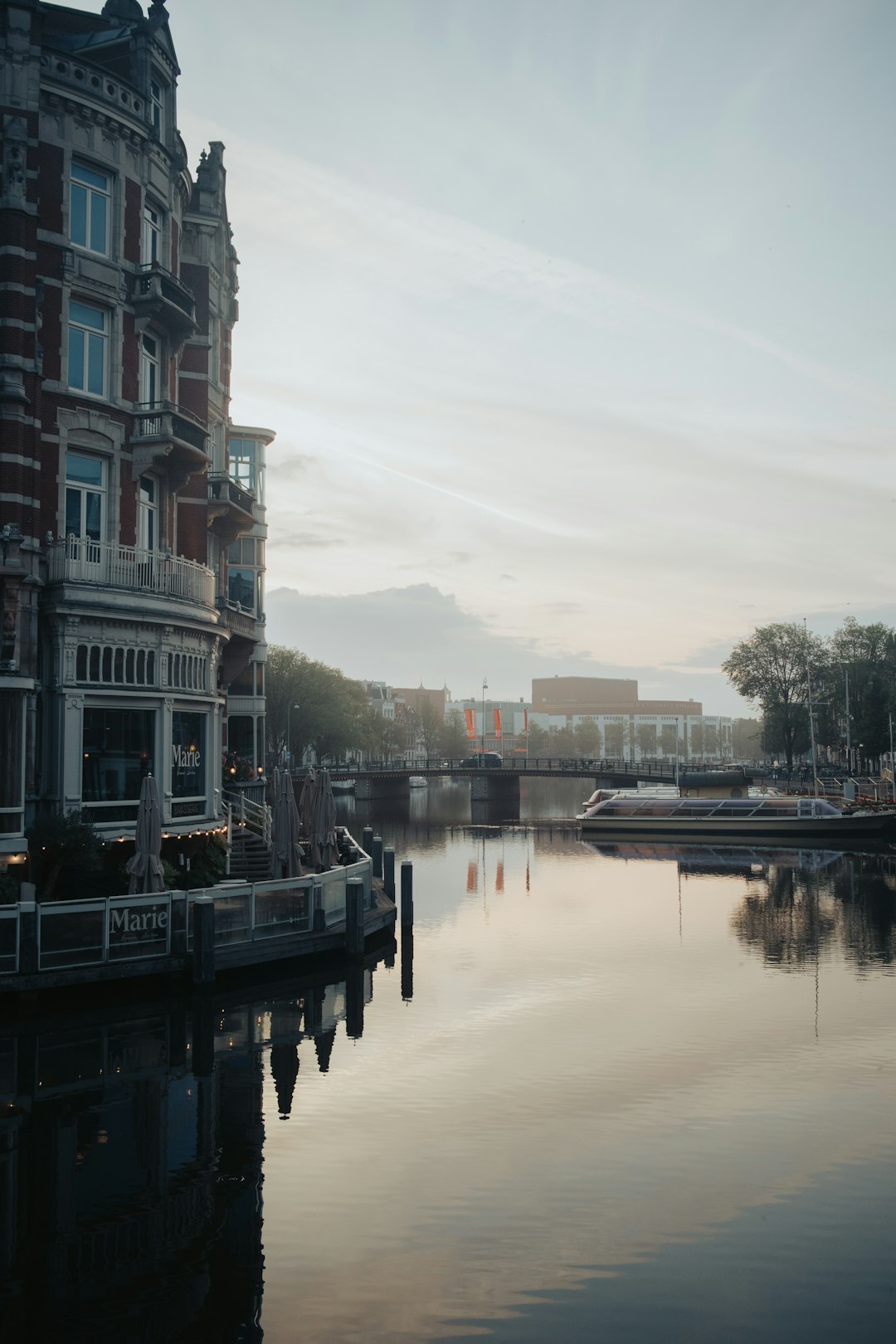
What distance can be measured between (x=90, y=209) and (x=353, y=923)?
20.2 metres

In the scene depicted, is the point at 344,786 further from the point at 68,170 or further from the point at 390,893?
the point at 68,170

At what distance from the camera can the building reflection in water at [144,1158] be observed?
11250 millimetres

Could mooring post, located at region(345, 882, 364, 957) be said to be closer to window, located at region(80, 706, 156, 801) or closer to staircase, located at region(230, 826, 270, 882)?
window, located at region(80, 706, 156, 801)

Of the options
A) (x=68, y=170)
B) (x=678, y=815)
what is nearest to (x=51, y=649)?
(x=68, y=170)

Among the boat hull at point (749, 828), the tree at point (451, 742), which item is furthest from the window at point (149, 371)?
the tree at point (451, 742)

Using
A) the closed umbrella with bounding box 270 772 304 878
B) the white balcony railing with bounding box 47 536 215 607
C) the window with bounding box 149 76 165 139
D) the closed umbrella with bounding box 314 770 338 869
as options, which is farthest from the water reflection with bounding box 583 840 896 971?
the window with bounding box 149 76 165 139

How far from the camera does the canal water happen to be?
11.2 m

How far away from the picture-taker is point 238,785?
40969 millimetres

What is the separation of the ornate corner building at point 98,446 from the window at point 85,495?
0.05 meters

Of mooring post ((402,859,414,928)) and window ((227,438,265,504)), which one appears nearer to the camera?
mooring post ((402,859,414,928))

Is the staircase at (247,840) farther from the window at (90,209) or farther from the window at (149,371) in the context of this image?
the window at (90,209)

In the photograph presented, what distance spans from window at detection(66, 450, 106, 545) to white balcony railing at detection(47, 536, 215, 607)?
48cm

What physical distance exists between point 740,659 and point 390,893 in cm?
9759

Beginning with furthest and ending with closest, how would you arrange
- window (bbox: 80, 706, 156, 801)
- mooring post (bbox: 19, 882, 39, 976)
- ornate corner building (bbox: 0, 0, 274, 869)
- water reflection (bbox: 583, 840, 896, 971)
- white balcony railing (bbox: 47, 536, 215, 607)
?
water reflection (bbox: 583, 840, 896, 971) → white balcony railing (bbox: 47, 536, 215, 607) → window (bbox: 80, 706, 156, 801) → ornate corner building (bbox: 0, 0, 274, 869) → mooring post (bbox: 19, 882, 39, 976)
